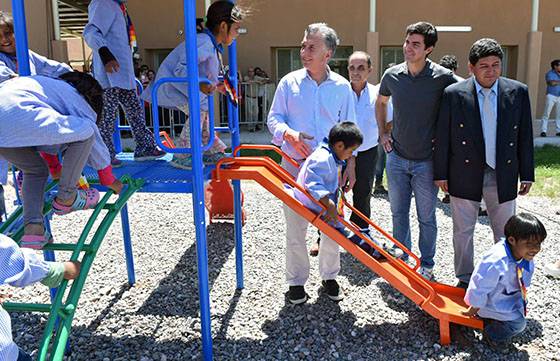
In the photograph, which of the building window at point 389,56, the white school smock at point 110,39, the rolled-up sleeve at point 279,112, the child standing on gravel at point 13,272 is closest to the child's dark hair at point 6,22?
the white school smock at point 110,39

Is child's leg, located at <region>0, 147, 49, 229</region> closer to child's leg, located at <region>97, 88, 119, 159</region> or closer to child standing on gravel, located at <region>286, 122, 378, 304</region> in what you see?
child's leg, located at <region>97, 88, 119, 159</region>

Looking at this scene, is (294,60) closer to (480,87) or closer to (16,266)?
(480,87)

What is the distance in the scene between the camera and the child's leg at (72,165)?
8.47 ft

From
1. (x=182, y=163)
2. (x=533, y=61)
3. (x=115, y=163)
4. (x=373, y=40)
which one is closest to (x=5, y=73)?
(x=115, y=163)

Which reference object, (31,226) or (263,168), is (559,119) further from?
(31,226)

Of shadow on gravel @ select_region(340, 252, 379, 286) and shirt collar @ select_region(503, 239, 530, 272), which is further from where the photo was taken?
shadow on gravel @ select_region(340, 252, 379, 286)

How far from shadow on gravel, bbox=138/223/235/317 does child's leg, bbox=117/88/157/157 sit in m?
1.16

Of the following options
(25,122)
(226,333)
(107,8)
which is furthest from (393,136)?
(25,122)

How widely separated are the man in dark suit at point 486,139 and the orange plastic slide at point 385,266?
58 centimetres

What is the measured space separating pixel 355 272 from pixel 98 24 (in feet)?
9.38

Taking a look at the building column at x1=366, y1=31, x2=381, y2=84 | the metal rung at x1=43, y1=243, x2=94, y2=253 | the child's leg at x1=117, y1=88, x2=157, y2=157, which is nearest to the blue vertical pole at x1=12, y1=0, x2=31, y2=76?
the child's leg at x1=117, y1=88, x2=157, y2=157

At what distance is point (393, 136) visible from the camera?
3.83 metres

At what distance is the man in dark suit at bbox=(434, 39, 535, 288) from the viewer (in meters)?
3.22

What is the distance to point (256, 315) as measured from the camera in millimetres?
3668
